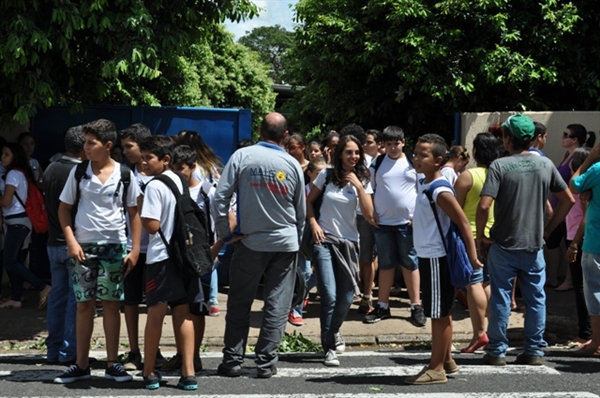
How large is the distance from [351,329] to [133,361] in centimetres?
236

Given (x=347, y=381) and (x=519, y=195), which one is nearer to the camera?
(x=347, y=381)

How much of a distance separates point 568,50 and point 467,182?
23.5 ft

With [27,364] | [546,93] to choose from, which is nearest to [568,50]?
[546,93]

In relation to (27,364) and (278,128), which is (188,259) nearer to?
(278,128)

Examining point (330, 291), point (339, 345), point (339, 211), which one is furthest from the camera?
point (339, 345)

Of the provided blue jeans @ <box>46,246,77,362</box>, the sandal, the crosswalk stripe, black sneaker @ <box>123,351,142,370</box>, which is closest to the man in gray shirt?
the crosswalk stripe

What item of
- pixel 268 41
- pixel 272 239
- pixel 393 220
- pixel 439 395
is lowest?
pixel 439 395

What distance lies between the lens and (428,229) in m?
6.70

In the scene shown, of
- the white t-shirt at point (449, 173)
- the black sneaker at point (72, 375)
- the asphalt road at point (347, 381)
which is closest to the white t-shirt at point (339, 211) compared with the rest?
the asphalt road at point (347, 381)

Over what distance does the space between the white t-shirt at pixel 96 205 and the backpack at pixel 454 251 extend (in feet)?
7.23

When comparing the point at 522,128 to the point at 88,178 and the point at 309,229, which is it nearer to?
the point at 309,229

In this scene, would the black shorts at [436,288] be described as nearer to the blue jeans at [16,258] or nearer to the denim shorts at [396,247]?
the denim shorts at [396,247]

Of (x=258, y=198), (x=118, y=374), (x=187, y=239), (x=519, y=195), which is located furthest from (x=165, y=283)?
(x=519, y=195)

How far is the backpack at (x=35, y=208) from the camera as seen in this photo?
9.45 m
